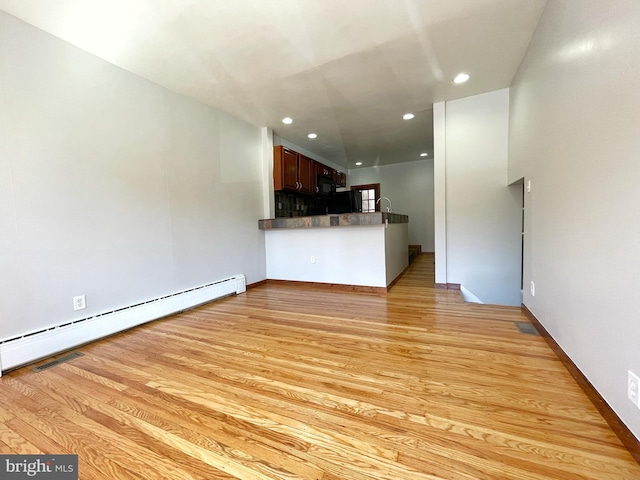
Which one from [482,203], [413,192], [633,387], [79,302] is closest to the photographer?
[633,387]

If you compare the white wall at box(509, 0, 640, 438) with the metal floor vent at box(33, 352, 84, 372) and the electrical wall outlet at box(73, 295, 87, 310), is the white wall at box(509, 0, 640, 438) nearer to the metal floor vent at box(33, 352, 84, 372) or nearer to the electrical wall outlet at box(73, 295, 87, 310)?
the metal floor vent at box(33, 352, 84, 372)

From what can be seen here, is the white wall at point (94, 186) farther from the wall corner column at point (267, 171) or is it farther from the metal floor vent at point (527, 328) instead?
the metal floor vent at point (527, 328)

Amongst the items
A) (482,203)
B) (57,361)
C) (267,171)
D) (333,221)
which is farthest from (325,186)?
(57,361)

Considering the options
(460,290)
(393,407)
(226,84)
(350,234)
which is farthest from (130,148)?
(460,290)

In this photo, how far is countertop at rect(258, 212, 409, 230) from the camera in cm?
356

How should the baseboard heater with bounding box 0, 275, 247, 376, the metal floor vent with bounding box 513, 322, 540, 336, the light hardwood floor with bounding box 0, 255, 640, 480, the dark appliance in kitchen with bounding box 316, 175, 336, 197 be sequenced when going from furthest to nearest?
the dark appliance in kitchen with bounding box 316, 175, 336, 197 → the metal floor vent with bounding box 513, 322, 540, 336 → the baseboard heater with bounding box 0, 275, 247, 376 → the light hardwood floor with bounding box 0, 255, 640, 480

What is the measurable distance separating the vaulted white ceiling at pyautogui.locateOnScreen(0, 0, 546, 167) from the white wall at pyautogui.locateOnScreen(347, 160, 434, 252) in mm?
3440

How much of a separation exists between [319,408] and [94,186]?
2591mm

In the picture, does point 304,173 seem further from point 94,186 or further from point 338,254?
point 94,186

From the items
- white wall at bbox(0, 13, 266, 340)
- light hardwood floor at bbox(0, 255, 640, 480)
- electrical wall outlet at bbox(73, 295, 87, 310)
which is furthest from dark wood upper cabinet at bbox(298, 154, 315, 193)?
electrical wall outlet at bbox(73, 295, 87, 310)

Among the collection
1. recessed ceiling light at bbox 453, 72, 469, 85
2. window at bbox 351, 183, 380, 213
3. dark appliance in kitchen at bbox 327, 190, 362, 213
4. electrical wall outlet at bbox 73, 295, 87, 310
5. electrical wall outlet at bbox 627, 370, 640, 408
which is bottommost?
electrical wall outlet at bbox 627, 370, 640, 408

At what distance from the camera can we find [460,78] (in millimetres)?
3047

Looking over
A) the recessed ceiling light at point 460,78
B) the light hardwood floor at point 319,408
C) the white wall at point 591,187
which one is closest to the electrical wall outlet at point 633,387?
the white wall at point 591,187

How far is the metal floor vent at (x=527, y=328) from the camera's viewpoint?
223 cm
